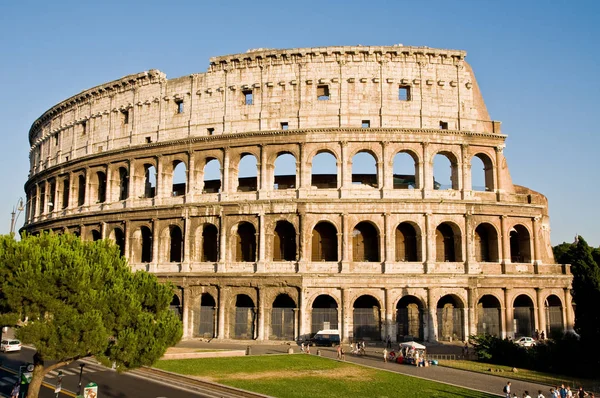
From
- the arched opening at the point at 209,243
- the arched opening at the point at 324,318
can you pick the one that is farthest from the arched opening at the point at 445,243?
the arched opening at the point at 209,243

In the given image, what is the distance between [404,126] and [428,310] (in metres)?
12.0

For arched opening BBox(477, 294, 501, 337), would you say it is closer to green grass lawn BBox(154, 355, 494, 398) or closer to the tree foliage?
green grass lawn BBox(154, 355, 494, 398)

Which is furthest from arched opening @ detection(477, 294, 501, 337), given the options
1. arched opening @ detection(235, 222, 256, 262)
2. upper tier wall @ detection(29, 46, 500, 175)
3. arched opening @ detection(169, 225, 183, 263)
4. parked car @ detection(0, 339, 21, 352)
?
parked car @ detection(0, 339, 21, 352)

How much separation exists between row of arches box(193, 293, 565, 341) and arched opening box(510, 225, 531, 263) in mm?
2610

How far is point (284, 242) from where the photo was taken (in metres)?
36.5

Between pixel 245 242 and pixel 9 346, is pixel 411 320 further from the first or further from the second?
pixel 9 346

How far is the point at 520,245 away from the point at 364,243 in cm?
1105

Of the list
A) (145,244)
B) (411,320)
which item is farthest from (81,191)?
(411,320)

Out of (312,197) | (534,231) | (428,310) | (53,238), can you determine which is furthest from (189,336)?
(534,231)

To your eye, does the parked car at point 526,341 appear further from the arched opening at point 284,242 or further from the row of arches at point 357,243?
the arched opening at point 284,242

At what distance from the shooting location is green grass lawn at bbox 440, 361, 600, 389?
24.5 m

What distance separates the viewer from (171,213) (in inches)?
1470

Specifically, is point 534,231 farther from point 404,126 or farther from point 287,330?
point 287,330

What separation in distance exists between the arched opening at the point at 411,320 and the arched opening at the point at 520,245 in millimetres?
7940
